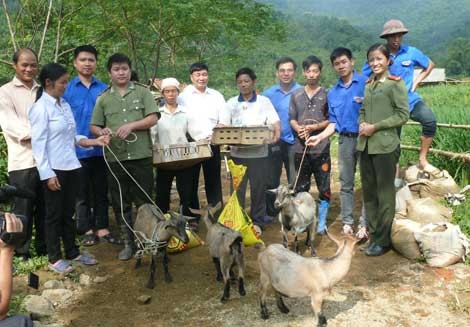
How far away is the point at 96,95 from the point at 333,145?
856 centimetres

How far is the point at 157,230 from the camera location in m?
4.64

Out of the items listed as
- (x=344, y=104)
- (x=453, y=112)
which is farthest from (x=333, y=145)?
(x=344, y=104)

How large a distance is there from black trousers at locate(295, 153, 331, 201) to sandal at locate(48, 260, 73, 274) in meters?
2.84

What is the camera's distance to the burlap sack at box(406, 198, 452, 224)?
552 centimetres

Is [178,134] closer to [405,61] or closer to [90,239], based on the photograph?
[90,239]

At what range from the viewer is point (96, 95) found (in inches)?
218

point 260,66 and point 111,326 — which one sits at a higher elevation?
point 260,66

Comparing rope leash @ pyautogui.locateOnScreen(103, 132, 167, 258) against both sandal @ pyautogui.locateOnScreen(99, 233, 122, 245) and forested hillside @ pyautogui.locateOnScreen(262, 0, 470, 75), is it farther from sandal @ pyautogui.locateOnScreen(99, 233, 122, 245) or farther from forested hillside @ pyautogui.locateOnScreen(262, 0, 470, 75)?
forested hillside @ pyautogui.locateOnScreen(262, 0, 470, 75)

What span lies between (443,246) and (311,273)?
1.92 m

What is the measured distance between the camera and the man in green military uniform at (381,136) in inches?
184

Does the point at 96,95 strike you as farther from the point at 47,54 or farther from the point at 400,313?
the point at 47,54

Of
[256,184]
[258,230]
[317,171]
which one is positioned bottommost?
[258,230]

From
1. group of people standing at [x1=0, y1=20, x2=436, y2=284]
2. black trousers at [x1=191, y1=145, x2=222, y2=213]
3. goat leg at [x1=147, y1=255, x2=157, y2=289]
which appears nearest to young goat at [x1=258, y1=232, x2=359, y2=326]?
goat leg at [x1=147, y1=255, x2=157, y2=289]

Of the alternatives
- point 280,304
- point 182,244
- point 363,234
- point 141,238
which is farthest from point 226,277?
point 363,234
